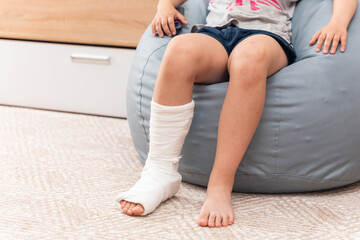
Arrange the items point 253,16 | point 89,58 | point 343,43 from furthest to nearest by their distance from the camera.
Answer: point 89,58
point 253,16
point 343,43

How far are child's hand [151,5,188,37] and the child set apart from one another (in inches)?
5.8

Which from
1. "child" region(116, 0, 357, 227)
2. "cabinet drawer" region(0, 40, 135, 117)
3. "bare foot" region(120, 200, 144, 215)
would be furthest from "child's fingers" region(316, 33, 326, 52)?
"cabinet drawer" region(0, 40, 135, 117)

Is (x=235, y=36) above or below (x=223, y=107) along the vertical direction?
above

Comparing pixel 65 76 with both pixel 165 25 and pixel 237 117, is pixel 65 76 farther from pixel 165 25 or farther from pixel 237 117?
pixel 237 117

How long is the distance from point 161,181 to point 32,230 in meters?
0.27

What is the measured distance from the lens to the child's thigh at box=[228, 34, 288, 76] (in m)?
0.86

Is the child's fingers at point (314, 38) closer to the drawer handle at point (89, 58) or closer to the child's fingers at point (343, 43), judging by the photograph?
the child's fingers at point (343, 43)

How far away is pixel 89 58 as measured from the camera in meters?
1.56

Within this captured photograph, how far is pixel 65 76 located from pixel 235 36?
839mm

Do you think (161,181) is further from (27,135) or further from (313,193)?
(27,135)

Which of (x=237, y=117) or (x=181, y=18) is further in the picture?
(x=181, y=18)

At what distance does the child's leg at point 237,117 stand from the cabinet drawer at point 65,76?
74 centimetres

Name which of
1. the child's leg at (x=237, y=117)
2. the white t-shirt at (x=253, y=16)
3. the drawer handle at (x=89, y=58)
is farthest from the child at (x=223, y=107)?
the drawer handle at (x=89, y=58)

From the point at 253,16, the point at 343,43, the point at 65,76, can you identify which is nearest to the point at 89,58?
the point at 65,76
